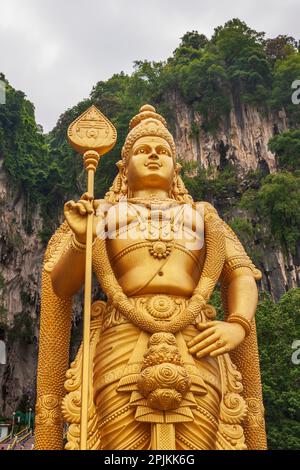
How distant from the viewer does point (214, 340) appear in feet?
9.18

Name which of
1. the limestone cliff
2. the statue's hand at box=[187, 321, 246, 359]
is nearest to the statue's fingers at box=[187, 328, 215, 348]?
the statue's hand at box=[187, 321, 246, 359]

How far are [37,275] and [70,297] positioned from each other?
13726mm

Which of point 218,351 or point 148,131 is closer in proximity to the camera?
point 218,351

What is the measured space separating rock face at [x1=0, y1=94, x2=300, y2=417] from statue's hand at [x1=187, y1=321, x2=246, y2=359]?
12.7m

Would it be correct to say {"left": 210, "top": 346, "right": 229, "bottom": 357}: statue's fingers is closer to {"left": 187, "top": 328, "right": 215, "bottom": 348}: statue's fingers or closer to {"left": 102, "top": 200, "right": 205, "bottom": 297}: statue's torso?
{"left": 187, "top": 328, "right": 215, "bottom": 348}: statue's fingers

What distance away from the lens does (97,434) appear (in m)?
2.65

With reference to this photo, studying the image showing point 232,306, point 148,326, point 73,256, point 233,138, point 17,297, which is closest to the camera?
point 148,326

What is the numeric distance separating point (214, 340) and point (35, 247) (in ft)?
49.5

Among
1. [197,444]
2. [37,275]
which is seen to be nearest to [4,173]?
[37,275]

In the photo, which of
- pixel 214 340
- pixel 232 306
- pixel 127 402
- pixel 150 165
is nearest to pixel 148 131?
pixel 150 165

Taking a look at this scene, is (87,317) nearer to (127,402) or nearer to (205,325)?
(127,402)

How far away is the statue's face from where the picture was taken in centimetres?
357

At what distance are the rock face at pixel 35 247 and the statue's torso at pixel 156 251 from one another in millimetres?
12353

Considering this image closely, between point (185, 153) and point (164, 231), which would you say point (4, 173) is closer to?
point (185, 153)
